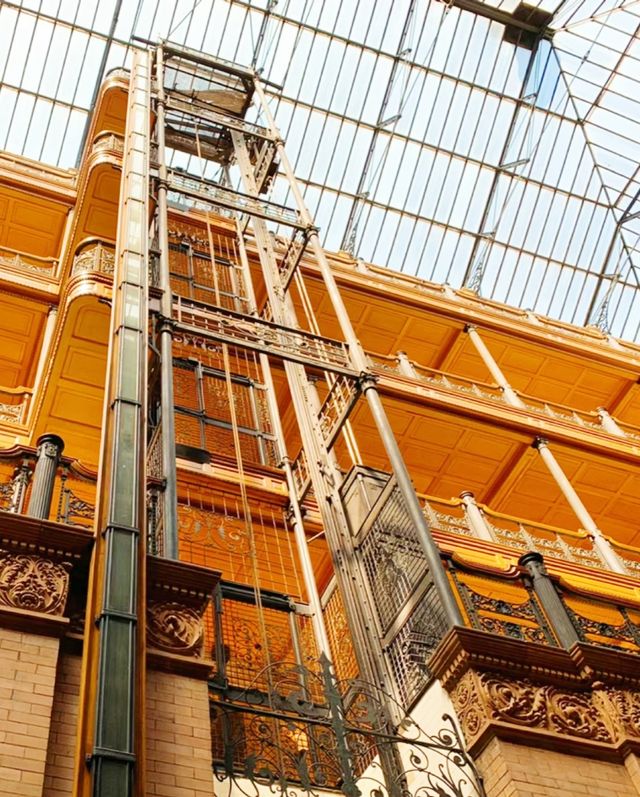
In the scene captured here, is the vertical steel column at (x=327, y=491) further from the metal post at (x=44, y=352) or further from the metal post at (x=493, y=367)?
the metal post at (x=493, y=367)

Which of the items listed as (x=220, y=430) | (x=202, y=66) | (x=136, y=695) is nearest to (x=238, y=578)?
(x=220, y=430)

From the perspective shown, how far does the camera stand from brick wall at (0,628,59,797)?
410 centimetres

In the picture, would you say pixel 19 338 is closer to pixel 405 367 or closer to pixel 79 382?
pixel 79 382

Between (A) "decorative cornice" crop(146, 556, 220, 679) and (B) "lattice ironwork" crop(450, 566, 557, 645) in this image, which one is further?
(B) "lattice ironwork" crop(450, 566, 557, 645)

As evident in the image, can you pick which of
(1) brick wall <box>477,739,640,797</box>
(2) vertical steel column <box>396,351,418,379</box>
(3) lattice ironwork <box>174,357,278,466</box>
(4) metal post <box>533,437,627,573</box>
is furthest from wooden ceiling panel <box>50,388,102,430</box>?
(1) brick wall <box>477,739,640,797</box>

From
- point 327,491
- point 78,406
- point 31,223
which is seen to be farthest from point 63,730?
point 31,223

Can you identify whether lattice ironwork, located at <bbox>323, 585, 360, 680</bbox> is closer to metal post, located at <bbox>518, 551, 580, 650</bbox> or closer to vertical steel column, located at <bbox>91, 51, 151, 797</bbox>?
metal post, located at <bbox>518, 551, 580, 650</bbox>

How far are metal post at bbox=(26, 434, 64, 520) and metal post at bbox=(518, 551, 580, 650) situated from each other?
363 cm

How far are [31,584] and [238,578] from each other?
18.3 ft

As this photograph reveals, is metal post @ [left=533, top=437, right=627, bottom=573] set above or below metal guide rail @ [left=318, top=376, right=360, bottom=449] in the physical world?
above

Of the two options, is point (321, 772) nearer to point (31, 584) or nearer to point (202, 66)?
point (31, 584)

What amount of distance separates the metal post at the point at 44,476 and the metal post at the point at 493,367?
1226 centimetres

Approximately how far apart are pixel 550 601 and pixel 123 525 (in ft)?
11.0

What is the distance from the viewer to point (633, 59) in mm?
25297
